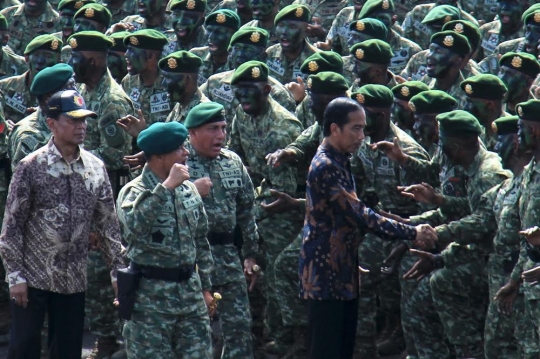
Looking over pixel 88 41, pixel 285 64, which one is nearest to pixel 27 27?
pixel 285 64

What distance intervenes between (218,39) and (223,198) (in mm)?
4124

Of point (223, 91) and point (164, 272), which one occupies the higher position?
point (223, 91)

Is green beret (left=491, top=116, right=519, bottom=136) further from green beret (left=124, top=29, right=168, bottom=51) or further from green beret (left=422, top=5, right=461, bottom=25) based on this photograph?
green beret (left=124, top=29, right=168, bottom=51)

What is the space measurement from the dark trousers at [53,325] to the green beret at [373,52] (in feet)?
13.0

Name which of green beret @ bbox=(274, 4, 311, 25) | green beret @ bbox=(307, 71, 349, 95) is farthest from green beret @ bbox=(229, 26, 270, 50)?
green beret @ bbox=(307, 71, 349, 95)

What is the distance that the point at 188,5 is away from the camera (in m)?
15.1

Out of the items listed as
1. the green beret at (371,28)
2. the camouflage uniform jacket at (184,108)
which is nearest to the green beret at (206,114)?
the camouflage uniform jacket at (184,108)

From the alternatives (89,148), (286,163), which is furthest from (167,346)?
(89,148)

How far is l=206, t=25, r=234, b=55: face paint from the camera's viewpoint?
1433 cm

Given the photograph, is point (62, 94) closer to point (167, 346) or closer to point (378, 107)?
point (167, 346)

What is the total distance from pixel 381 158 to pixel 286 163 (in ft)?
2.43

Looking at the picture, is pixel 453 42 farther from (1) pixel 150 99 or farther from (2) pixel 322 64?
(1) pixel 150 99

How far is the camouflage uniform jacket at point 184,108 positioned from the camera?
12406mm

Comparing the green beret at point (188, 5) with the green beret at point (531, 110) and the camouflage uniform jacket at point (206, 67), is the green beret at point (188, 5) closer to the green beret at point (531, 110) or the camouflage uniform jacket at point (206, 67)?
the camouflage uniform jacket at point (206, 67)
